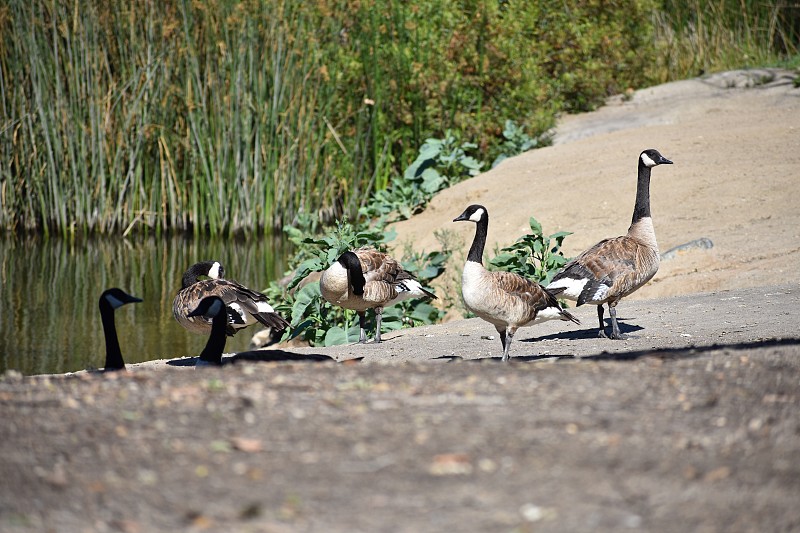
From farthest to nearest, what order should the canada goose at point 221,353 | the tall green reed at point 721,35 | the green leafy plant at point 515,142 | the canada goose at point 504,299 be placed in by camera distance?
the tall green reed at point 721,35, the green leafy plant at point 515,142, the canada goose at point 504,299, the canada goose at point 221,353

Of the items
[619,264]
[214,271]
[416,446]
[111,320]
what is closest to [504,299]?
[619,264]

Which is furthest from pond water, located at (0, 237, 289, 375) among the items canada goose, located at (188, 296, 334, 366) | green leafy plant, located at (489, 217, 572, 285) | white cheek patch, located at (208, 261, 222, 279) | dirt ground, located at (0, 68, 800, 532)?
dirt ground, located at (0, 68, 800, 532)

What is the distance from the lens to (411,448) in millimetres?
4418

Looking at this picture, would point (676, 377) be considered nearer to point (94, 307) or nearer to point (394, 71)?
point (94, 307)

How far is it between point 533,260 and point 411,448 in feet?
24.4

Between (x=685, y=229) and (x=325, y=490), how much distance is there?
382 inches

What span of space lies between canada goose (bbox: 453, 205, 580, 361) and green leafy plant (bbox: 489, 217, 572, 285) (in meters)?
2.50

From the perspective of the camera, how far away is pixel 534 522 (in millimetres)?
3807

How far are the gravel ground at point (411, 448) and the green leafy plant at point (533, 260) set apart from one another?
5191 millimetres

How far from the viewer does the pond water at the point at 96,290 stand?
40.2 ft

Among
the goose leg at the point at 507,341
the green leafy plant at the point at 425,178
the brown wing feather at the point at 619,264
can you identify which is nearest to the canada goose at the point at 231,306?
the goose leg at the point at 507,341

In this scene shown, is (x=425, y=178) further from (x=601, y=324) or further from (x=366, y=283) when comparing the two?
(x=601, y=324)

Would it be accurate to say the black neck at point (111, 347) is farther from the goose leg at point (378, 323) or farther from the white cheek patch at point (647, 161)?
the white cheek patch at point (647, 161)

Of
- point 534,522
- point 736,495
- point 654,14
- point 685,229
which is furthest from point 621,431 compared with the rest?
point 654,14
